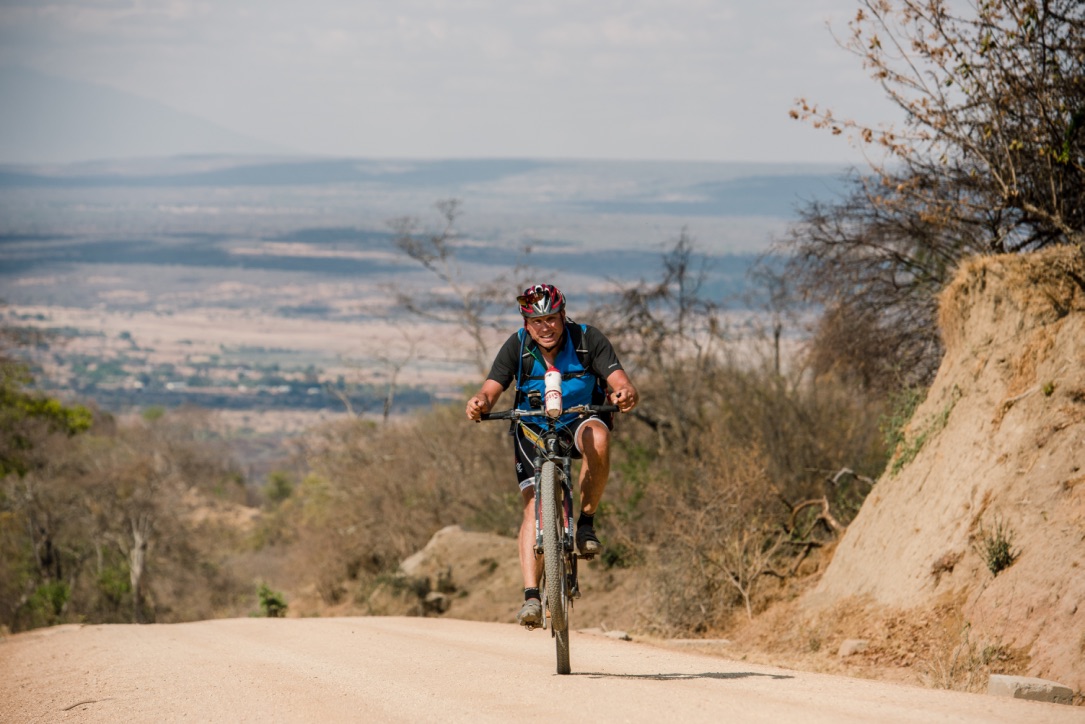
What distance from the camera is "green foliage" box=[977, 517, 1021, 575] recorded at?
10719 mm

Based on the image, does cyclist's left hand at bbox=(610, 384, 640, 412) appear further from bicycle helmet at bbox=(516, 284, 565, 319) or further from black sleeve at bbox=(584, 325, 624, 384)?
bicycle helmet at bbox=(516, 284, 565, 319)

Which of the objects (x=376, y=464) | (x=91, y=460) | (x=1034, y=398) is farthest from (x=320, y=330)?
(x=1034, y=398)

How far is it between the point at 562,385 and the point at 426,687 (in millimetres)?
2249

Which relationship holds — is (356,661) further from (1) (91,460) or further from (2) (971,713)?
(1) (91,460)

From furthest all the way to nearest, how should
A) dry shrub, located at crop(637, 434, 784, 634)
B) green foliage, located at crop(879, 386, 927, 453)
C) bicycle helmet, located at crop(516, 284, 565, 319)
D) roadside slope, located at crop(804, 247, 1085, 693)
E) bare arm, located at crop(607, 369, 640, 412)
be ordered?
dry shrub, located at crop(637, 434, 784, 634) → green foliage, located at crop(879, 386, 927, 453) → roadside slope, located at crop(804, 247, 1085, 693) → bicycle helmet, located at crop(516, 284, 565, 319) → bare arm, located at crop(607, 369, 640, 412)

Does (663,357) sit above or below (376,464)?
above

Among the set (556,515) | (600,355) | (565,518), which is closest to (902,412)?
(600,355)

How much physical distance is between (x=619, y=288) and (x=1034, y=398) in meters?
21.8

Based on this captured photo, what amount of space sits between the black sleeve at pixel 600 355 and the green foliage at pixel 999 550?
420 cm

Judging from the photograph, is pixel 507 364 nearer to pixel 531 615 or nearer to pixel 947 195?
pixel 531 615

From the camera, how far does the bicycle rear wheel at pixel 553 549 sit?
8.41m

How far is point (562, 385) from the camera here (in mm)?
8797

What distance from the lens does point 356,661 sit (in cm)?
981

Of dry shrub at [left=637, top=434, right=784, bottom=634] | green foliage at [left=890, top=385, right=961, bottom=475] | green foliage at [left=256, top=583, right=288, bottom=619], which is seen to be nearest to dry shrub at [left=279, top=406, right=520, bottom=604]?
green foliage at [left=256, top=583, right=288, bottom=619]
